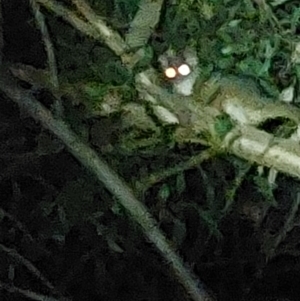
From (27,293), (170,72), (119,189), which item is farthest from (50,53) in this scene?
(27,293)

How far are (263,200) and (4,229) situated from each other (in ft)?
1.83

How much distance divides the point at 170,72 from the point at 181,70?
2cm

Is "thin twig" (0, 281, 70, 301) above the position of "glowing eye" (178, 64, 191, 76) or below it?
below

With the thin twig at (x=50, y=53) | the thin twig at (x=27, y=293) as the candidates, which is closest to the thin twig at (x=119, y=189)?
the thin twig at (x=50, y=53)

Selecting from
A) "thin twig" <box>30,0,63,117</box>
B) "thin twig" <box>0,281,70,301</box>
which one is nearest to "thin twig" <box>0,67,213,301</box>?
"thin twig" <box>30,0,63,117</box>

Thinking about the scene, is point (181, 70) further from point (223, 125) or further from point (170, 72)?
point (223, 125)

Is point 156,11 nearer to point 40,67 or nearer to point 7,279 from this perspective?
point 40,67

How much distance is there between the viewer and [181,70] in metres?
2.02

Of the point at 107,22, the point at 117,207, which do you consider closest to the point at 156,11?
the point at 107,22

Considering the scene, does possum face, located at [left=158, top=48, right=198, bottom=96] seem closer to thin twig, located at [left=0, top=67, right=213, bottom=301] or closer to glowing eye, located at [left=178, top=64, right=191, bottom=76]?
glowing eye, located at [left=178, top=64, right=191, bottom=76]

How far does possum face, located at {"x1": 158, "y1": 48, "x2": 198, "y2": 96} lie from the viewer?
202 centimetres

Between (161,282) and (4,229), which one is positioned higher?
(4,229)

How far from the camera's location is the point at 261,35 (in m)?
2.09

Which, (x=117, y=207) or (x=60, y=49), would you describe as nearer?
(x=117, y=207)
